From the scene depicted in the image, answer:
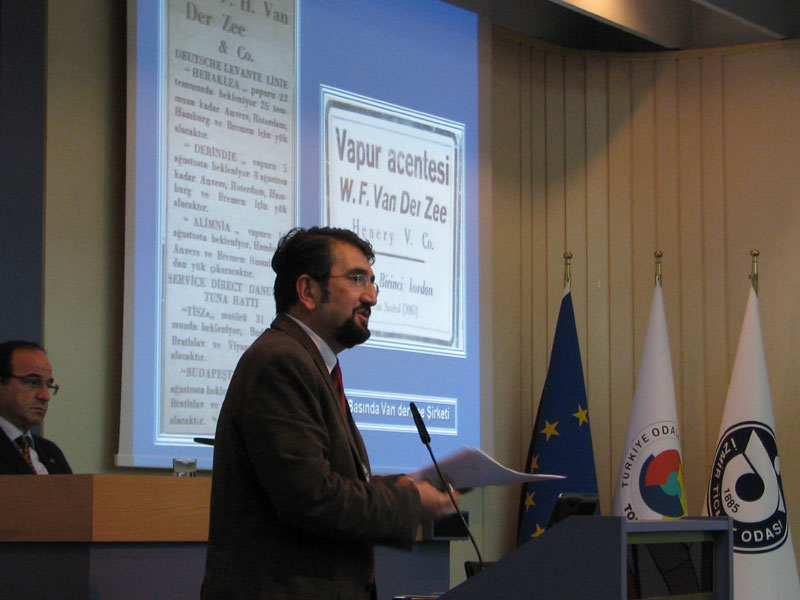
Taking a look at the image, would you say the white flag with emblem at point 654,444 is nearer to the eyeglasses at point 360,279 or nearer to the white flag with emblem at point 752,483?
the white flag with emblem at point 752,483

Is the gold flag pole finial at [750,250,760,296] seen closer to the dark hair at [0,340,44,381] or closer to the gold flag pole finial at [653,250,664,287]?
the gold flag pole finial at [653,250,664,287]

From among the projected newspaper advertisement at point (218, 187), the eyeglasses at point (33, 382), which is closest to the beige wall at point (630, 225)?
the projected newspaper advertisement at point (218, 187)

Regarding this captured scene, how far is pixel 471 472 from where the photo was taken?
213cm

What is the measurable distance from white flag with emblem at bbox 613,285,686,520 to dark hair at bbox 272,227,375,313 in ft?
12.3

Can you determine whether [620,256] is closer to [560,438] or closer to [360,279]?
[560,438]

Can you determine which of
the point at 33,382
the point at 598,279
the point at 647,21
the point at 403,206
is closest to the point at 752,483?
the point at 598,279

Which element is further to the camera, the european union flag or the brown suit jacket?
the european union flag

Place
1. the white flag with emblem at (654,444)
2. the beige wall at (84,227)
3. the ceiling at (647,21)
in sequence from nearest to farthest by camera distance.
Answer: the beige wall at (84,227), the white flag with emblem at (654,444), the ceiling at (647,21)

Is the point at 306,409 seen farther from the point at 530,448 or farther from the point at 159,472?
the point at 530,448

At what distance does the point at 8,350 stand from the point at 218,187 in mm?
1132

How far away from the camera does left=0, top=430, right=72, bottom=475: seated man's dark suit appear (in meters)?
3.66

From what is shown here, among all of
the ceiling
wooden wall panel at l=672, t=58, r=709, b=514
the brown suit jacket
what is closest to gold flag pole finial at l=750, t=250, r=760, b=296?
wooden wall panel at l=672, t=58, r=709, b=514

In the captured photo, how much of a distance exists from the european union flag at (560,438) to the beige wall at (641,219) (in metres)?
0.33

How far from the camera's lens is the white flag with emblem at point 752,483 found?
221 inches
